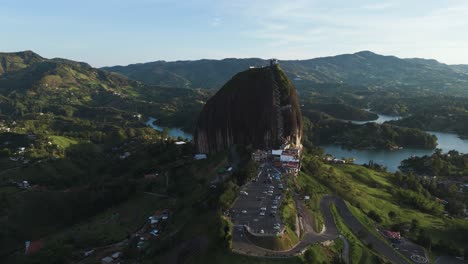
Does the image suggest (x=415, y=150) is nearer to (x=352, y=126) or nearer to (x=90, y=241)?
(x=352, y=126)

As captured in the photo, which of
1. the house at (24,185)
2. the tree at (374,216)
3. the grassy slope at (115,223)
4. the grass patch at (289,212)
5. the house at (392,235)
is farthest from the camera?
the house at (24,185)

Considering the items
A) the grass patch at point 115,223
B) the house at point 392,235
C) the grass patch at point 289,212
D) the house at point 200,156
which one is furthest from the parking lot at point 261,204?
the house at point 200,156

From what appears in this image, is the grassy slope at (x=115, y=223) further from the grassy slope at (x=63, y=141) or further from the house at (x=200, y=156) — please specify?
the grassy slope at (x=63, y=141)

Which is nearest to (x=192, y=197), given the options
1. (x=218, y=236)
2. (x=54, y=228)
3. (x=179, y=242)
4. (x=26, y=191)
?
(x=179, y=242)

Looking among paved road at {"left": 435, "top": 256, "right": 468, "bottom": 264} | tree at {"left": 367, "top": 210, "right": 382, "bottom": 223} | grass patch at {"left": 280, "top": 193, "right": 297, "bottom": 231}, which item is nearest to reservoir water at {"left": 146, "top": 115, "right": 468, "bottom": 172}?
tree at {"left": 367, "top": 210, "right": 382, "bottom": 223}

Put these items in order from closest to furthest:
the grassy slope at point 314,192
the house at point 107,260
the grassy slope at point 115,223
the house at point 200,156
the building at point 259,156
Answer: the house at point 107,260
the grassy slope at point 314,192
the grassy slope at point 115,223
the building at point 259,156
the house at point 200,156

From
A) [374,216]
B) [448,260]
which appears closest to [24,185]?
[374,216]

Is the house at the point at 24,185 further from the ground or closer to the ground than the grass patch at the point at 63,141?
closer to the ground
